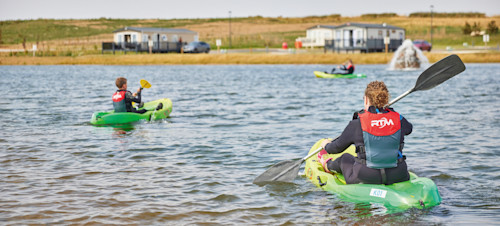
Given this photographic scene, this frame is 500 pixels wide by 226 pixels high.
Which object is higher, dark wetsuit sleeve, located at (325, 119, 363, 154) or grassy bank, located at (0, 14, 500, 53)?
grassy bank, located at (0, 14, 500, 53)

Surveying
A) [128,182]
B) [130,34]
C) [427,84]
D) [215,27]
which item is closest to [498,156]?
[427,84]

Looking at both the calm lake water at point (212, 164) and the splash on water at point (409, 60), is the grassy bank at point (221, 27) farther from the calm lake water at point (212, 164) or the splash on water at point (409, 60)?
the calm lake water at point (212, 164)

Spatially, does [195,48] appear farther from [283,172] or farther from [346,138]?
[346,138]

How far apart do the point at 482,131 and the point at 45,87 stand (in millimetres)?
22460

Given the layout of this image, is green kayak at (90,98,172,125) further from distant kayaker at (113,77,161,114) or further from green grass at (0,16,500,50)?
green grass at (0,16,500,50)

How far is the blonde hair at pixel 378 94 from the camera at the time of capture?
6.45 m

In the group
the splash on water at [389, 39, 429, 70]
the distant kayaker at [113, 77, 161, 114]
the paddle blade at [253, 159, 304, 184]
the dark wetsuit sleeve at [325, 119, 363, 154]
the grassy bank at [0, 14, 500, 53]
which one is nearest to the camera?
the dark wetsuit sleeve at [325, 119, 363, 154]

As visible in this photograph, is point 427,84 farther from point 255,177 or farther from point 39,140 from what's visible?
point 39,140

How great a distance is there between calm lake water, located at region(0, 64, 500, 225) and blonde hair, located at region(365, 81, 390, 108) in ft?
4.08

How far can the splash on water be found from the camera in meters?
46.4

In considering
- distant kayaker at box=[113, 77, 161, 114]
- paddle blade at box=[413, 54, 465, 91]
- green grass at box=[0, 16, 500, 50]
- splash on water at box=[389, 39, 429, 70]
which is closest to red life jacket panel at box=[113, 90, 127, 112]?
distant kayaker at box=[113, 77, 161, 114]

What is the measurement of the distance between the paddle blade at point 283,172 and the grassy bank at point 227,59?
40.1 metres

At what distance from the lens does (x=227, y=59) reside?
5241 cm

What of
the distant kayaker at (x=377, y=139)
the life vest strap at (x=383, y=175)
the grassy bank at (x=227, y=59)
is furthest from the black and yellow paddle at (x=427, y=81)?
the grassy bank at (x=227, y=59)
